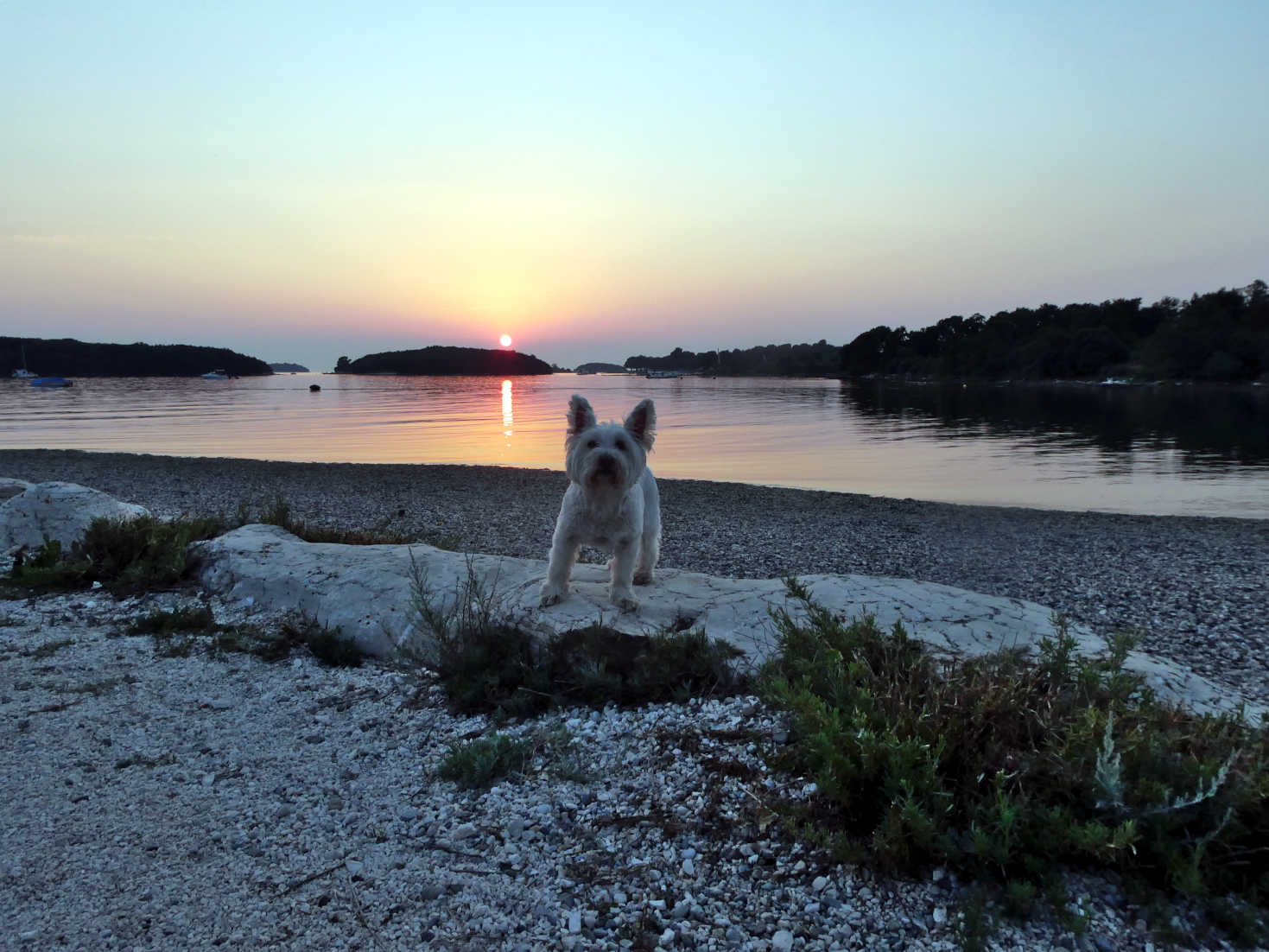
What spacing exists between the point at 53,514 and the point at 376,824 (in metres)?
9.14

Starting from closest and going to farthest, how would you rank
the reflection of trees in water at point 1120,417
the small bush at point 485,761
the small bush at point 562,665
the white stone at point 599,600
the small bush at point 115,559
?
1. the small bush at point 485,761
2. the small bush at point 562,665
3. the white stone at point 599,600
4. the small bush at point 115,559
5. the reflection of trees in water at point 1120,417

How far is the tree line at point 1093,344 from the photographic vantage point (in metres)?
101

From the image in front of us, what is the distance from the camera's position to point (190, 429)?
44969mm

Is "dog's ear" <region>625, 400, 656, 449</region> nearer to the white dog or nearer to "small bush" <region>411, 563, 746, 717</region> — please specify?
the white dog

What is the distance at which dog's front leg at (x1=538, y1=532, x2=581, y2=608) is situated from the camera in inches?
245

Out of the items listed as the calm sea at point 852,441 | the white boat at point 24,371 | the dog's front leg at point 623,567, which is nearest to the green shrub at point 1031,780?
the dog's front leg at point 623,567

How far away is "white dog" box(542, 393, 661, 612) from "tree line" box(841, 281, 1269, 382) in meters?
120

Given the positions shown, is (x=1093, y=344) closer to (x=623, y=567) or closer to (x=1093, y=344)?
(x=1093, y=344)

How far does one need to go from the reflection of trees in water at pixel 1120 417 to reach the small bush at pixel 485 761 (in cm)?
3334

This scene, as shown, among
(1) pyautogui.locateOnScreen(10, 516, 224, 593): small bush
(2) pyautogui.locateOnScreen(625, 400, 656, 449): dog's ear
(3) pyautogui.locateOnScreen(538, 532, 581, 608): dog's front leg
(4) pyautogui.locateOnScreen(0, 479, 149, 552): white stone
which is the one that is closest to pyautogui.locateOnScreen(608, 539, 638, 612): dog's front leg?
(3) pyautogui.locateOnScreen(538, 532, 581, 608): dog's front leg

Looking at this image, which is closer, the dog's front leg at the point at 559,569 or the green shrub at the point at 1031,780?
the green shrub at the point at 1031,780

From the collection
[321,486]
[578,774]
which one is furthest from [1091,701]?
[321,486]

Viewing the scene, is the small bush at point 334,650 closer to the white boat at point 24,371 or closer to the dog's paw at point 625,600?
the dog's paw at point 625,600

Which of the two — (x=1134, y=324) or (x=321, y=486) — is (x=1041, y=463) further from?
(x=1134, y=324)
